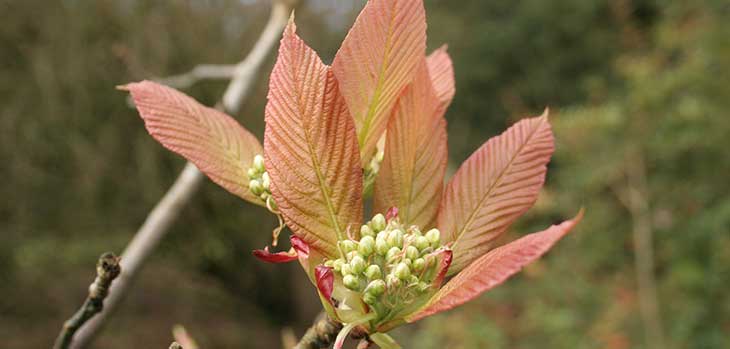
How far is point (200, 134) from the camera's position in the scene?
52cm

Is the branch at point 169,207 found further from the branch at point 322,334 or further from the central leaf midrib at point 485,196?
the central leaf midrib at point 485,196

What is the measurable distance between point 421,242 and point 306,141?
11cm

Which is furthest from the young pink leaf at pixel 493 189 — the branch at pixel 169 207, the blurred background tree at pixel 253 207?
the blurred background tree at pixel 253 207

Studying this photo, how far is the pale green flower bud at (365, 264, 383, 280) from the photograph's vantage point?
0.46 m

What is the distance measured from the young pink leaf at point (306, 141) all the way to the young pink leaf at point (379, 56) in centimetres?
4

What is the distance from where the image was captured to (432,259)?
476 mm

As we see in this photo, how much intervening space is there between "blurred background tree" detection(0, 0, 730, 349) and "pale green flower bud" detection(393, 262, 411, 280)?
1.01 meters

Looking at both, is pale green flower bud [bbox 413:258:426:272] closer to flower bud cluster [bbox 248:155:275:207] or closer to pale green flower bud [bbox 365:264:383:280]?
pale green flower bud [bbox 365:264:383:280]

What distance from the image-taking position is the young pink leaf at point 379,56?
46 cm

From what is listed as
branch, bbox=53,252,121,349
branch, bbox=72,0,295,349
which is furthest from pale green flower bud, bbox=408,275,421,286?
branch, bbox=72,0,295,349

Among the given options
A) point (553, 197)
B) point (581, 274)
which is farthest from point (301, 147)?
point (581, 274)

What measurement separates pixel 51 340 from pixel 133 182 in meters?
1.66

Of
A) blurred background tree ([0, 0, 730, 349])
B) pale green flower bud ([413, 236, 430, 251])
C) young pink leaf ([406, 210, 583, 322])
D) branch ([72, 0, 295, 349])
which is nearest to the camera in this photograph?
young pink leaf ([406, 210, 583, 322])

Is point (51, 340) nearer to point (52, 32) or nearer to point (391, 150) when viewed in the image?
point (52, 32)
